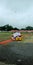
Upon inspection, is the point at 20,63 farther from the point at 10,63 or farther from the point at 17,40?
the point at 17,40

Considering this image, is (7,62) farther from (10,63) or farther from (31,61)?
(31,61)

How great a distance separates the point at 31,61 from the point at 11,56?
221 cm

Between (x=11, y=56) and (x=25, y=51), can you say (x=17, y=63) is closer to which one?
(x=11, y=56)

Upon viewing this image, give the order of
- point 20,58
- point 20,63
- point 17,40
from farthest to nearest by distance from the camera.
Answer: point 17,40
point 20,58
point 20,63

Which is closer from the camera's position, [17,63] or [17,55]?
[17,63]

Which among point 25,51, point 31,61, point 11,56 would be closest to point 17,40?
point 25,51

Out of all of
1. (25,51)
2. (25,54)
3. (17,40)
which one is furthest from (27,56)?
(17,40)

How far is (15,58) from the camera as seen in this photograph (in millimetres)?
15039

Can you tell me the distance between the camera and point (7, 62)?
14.0 meters

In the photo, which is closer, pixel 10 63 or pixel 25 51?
pixel 10 63

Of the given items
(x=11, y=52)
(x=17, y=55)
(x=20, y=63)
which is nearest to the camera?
(x=20, y=63)

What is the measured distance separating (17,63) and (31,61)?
1117 mm

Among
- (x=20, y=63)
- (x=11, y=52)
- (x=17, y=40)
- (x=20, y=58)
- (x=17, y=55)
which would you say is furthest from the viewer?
(x=17, y=40)

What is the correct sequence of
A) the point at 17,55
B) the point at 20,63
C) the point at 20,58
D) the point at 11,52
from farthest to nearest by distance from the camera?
the point at 11,52, the point at 17,55, the point at 20,58, the point at 20,63
